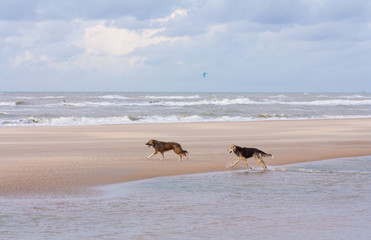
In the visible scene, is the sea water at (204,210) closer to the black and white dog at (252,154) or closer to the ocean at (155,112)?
the black and white dog at (252,154)

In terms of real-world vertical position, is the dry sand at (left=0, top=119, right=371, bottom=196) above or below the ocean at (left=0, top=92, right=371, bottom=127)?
below

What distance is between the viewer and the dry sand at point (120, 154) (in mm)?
9727

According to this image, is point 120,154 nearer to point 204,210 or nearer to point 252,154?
point 252,154

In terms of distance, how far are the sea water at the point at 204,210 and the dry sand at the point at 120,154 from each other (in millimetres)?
1086

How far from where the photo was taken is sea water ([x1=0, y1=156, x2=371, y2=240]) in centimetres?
583

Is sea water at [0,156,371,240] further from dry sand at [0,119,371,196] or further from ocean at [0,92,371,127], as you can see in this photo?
ocean at [0,92,371,127]

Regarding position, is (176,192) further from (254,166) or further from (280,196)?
(254,166)

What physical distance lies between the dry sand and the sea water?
1086mm

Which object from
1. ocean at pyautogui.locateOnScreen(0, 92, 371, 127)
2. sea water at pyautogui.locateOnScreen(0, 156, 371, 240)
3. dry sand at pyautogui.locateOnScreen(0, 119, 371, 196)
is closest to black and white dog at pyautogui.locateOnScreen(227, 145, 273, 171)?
dry sand at pyautogui.locateOnScreen(0, 119, 371, 196)

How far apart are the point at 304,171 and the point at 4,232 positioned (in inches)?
277

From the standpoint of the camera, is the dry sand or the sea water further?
the dry sand

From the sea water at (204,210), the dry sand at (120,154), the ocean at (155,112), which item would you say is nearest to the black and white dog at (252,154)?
the dry sand at (120,154)

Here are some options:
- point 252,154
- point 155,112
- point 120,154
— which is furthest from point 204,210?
point 155,112

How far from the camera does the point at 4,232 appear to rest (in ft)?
19.0
